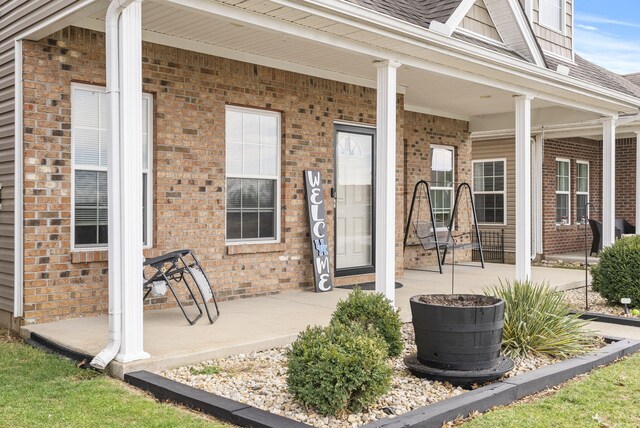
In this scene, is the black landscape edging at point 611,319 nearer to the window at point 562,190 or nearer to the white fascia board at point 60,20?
the white fascia board at point 60,20

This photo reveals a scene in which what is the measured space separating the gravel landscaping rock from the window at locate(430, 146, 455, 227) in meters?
6.93

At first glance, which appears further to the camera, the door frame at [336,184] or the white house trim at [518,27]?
the white house trim at [518,27]

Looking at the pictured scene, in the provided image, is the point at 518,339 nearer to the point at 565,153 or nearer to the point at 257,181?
the point at 257,181

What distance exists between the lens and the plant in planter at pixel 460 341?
4.67 m

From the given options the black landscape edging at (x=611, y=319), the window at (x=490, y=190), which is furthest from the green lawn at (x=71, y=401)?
the window at (x=490, y=190)

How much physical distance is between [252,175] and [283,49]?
160cm

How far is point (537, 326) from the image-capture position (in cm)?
575

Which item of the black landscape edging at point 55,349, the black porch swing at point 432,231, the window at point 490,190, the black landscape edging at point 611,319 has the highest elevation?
the window at point 490,190

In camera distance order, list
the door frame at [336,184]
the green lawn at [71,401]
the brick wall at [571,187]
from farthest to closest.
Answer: the brick wall at [571,187], the door frame at [336,184], the green lawn at [71,401]

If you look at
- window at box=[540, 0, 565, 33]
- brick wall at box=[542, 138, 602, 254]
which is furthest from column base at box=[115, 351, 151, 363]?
brick wall at box=[542, 138, 602, 254]

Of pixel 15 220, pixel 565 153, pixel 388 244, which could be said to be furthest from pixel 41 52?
pixel 565 153

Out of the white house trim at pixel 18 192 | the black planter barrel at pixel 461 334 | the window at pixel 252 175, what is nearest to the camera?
the black planter barrel at pixel 461 334

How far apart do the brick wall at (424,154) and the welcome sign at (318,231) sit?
313 centimetres

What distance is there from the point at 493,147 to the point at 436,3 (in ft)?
23.6
